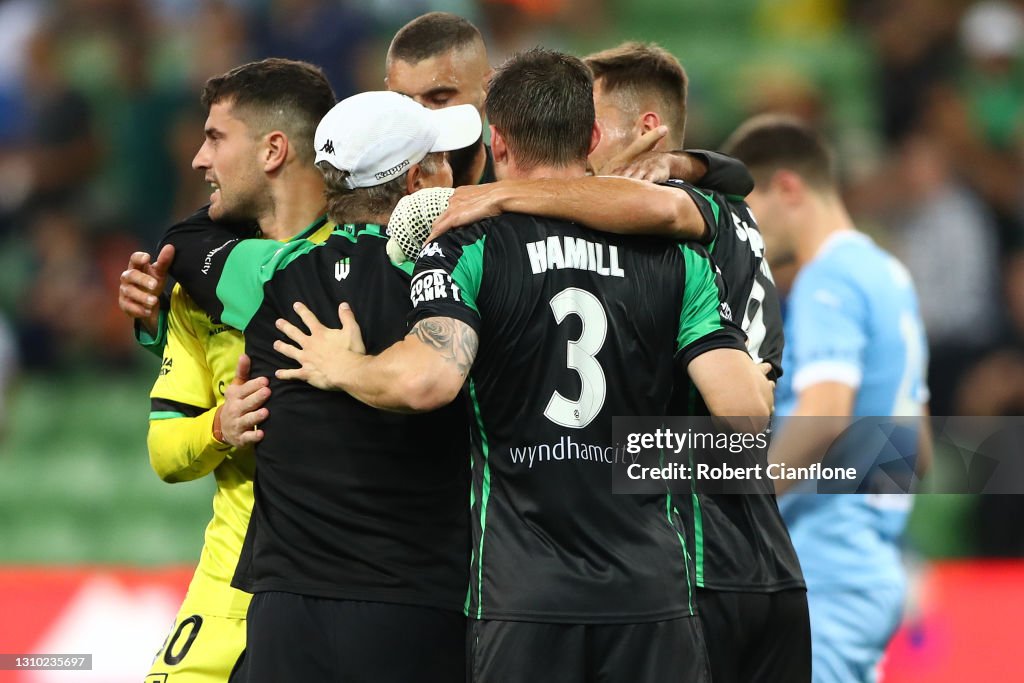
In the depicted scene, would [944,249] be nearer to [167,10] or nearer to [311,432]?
[167,10]

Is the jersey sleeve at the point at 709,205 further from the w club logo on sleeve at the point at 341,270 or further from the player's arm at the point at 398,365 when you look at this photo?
the w club logo on sleeve at the point at 341,270

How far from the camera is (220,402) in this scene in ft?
12.3

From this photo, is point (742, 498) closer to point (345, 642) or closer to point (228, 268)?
point (345, 642)

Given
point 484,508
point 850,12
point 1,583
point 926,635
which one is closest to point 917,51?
point 850,12

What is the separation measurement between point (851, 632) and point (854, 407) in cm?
85

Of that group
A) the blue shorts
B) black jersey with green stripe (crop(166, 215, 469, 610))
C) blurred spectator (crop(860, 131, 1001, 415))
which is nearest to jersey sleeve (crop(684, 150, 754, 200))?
black jersey with green stripe (crop(166, 215, 469, 610))

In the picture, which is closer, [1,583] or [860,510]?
[860,510]

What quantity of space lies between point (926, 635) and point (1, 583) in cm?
428

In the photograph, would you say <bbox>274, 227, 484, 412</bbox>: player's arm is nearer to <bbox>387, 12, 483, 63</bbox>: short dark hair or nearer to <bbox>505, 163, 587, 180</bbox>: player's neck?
<bbox>505, 163, 587, 180</bbox>: player's neck

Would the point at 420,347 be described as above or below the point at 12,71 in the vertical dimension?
below

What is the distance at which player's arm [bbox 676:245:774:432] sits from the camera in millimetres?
3275

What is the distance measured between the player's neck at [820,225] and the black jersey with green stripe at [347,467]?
2.59 metres

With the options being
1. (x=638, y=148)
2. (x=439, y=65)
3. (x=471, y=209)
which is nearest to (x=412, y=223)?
(x=471, y=209)

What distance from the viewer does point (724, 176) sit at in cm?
400
